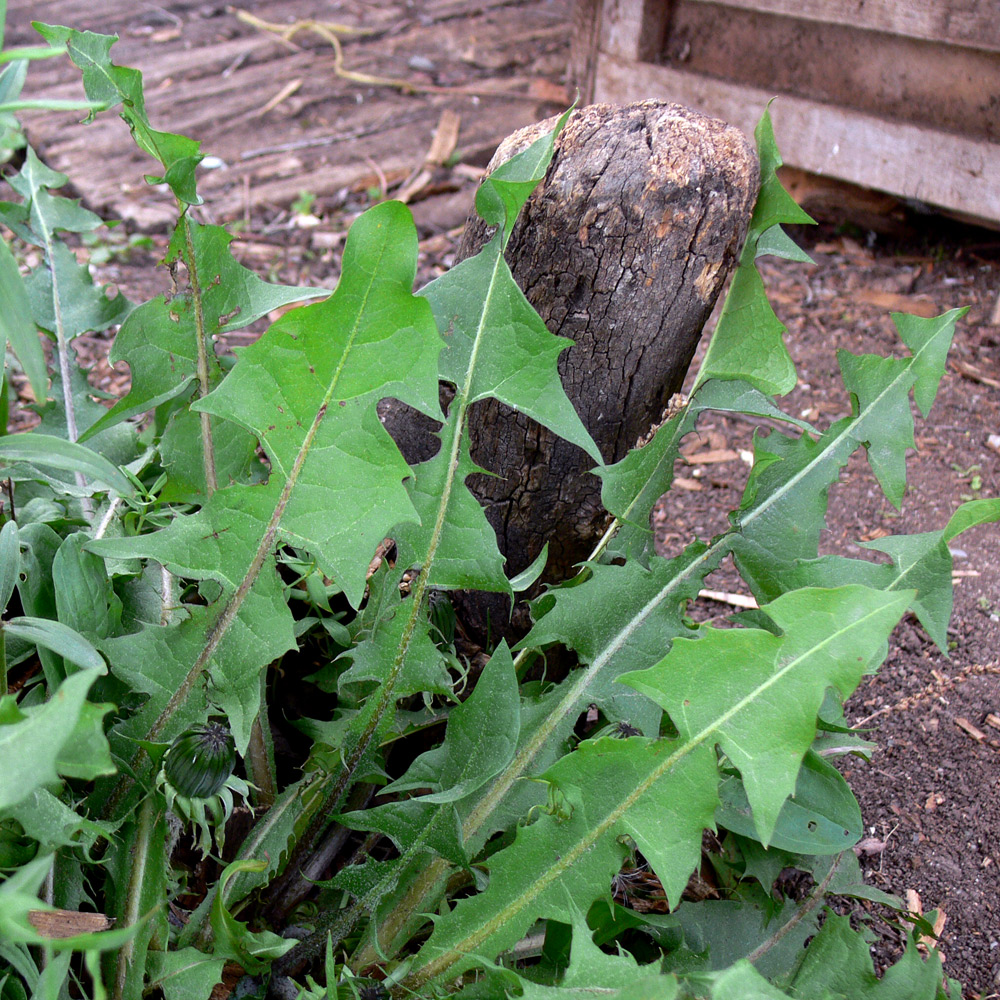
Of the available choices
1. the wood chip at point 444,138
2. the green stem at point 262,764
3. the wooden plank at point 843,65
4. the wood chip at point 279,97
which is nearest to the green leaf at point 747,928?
the green stem at point 262,764

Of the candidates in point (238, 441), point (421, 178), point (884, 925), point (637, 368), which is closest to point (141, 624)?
point (238, 441)

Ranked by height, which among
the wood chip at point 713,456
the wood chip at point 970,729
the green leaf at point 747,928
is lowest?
the wood chip at point 970,729

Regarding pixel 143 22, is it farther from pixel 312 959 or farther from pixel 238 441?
pixel 312 959

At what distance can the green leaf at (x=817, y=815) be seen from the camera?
1.15 meters

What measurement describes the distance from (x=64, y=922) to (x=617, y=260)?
3.30 ft

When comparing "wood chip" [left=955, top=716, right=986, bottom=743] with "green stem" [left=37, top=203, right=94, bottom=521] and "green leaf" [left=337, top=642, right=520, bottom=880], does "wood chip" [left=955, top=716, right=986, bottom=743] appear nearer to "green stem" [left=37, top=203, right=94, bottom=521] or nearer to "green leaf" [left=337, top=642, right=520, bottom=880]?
"green leaf" [left=337, top=642, right=520, bottom=880]

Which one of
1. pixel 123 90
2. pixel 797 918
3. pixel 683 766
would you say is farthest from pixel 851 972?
pixel 123 90

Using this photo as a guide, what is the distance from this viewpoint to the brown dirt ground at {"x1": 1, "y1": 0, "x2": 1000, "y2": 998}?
1.59m

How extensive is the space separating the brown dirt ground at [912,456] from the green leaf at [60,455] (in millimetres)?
1275

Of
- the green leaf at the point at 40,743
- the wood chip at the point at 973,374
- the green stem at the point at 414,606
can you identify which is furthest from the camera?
the wood chip at the point at 973,374

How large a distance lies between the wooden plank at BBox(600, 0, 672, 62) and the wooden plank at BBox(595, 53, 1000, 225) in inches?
1.9

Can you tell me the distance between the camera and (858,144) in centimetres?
340

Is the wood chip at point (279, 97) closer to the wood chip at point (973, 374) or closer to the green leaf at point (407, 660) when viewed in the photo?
Result: the wood chip at point (973, 374)

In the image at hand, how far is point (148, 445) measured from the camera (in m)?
1.61
